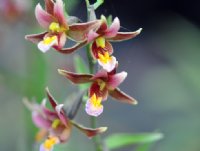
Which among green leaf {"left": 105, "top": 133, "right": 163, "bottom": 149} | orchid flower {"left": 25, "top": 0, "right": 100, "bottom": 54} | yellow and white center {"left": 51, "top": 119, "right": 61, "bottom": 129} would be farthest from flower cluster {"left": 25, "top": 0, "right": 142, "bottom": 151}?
green leaf {"left": 105, "top": 133, "right": 163, "bottom": 149}

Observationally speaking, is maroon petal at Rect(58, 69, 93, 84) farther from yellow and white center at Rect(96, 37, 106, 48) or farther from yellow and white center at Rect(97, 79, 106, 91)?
yellow and white center at Rect(96, 37, 106, 48)

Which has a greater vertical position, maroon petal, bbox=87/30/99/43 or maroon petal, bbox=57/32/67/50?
maroon petal, bbox=87/30/99/43

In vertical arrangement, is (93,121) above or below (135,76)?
above

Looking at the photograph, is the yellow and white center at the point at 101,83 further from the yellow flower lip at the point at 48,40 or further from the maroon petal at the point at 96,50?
the yellow flower lip at the point at 48,40

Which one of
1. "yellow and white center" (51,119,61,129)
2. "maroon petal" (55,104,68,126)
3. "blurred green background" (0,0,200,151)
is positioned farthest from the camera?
"blurred green background" (0,0,200,151)

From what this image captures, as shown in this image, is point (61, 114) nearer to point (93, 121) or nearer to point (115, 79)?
point (93, 121)

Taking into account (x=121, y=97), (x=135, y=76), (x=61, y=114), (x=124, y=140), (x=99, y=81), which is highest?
(x=99, y=81)

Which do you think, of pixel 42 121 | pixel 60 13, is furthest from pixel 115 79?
pixel 42 121

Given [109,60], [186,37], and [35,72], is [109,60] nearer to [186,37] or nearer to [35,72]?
[35,72]

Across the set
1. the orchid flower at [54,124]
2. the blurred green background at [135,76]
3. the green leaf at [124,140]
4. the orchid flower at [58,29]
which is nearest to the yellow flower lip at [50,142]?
the orchid flower at [54,124]
